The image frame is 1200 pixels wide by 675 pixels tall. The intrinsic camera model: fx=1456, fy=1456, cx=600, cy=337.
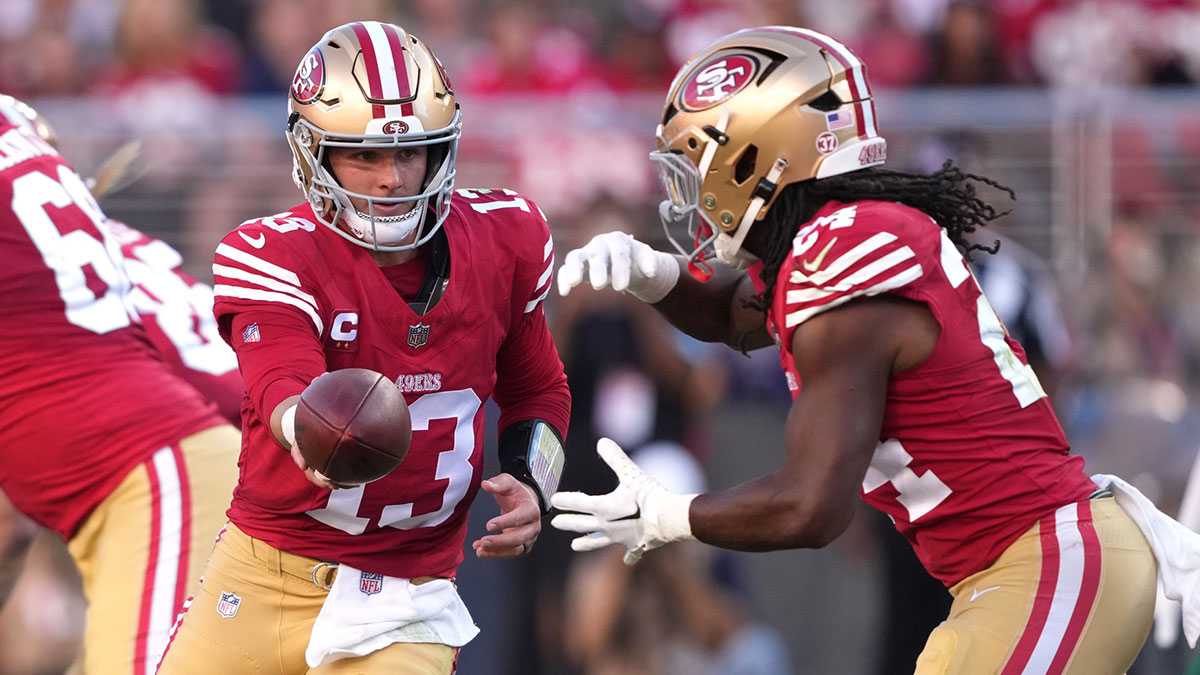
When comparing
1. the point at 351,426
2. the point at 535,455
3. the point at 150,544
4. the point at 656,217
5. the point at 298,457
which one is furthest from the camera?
the point at 656,217

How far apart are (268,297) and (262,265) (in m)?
0.07

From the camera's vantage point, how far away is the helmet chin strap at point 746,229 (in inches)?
121

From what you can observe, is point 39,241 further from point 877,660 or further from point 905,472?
point 877,660

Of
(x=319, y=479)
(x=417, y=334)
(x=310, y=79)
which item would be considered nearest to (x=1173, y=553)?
(x=417, y=334)

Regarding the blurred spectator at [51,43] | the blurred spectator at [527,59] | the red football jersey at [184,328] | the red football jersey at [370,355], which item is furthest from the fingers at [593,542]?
the blurred spectator at [51,43]

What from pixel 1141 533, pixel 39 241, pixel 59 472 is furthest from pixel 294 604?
pixel 1141 533

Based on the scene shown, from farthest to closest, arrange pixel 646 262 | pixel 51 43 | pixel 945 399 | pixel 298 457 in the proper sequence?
pixel 51 43
pixel 646 262
pixel 945 399
pixel 298 457

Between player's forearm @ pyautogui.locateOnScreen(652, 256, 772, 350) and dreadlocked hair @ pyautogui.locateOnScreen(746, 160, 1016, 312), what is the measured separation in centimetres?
51

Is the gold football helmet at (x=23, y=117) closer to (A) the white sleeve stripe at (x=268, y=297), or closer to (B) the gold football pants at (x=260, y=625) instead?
(A) the white sleeve stripe at (x=268, y=297)

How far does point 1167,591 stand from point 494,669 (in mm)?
3364

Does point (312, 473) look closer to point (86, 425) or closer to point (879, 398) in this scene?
point (879, 398)

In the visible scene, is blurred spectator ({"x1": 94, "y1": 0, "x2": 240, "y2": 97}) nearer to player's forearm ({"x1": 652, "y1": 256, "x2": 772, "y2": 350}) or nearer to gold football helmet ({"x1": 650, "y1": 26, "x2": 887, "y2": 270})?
player's forearm ({"x1": 652, "y1": 256, "x2": 772, "y2": 350})

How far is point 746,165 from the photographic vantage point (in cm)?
310

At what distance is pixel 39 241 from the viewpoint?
12.8ft
